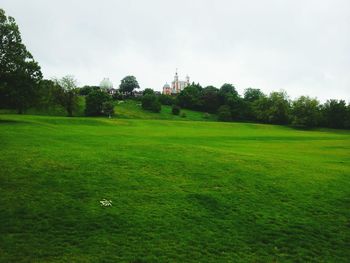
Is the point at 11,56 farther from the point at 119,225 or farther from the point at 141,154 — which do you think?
the point at 119,225

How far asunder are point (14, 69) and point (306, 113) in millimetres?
98227

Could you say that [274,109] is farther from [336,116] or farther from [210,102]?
[210,102]

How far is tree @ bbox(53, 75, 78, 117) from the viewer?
328 ft

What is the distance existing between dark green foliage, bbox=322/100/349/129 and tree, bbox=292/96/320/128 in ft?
16.6

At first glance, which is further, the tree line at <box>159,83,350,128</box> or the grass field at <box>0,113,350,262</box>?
the tree line at <box>159,83,350,128</box>

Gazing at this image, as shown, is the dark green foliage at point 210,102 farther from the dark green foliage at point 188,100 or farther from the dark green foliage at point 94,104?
the dark green foliage at point 94,104

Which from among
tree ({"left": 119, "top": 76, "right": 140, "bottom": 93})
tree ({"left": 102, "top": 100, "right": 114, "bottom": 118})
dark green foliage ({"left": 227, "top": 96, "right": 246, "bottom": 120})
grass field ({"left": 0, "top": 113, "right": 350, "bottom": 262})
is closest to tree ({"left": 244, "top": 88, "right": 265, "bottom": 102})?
dark green foliage ({"left": 227, "top": 96, "right": 246, "bottom": 120})

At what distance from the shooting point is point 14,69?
2103 inches

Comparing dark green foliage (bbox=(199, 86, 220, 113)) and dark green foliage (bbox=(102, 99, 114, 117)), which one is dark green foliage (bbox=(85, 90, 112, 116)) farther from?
dark green foliage (bbox=(199, 86, 220, 113))

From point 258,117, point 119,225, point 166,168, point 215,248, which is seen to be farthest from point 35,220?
point 258,117

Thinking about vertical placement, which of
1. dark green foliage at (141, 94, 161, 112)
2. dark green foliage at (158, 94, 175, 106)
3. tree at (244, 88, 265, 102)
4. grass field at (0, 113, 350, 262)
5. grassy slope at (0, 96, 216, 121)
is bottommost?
grass field at (0, 113, 350, 262)

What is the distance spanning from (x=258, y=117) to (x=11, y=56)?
3765 inches

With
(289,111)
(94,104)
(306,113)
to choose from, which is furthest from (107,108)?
(306,113)

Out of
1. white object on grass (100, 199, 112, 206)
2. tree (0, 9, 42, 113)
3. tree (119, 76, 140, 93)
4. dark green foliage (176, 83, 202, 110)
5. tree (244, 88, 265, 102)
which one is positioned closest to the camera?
white object on grass (100, 199, 112, 206)
